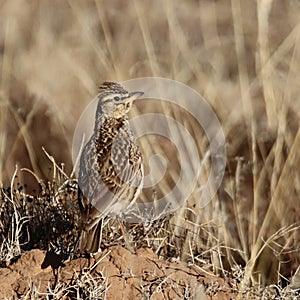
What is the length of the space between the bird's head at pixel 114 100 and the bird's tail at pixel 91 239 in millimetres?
1045

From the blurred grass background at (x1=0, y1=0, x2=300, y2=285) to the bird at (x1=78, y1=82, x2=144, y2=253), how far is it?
2.24 ft

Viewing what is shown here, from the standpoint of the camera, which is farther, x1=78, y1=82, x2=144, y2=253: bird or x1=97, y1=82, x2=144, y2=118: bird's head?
x1=97, y1=82, x2=144, y2=118: bird's head

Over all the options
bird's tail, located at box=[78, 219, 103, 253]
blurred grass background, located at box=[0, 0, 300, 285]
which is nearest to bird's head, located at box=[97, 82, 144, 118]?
blurred grass background, located at box=[0, 0, 300, 285]

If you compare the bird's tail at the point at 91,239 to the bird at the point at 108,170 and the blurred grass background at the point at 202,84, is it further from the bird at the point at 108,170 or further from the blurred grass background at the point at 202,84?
the blurred grass background at the point at 202,84

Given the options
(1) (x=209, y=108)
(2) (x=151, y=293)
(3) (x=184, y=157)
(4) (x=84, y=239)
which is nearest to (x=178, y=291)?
(2) (x=151, y=293)

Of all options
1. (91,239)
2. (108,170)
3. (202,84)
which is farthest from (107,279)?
(202,84)

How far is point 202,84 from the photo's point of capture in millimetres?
10242

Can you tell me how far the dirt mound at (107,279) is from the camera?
19.5ft

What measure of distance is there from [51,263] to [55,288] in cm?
27

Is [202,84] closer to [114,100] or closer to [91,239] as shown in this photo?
[114,100]

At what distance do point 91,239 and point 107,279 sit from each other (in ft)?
1.00

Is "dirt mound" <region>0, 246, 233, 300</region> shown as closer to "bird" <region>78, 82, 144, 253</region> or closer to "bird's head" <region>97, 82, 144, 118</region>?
"bird" <region>78, 82, 144, 253</region>

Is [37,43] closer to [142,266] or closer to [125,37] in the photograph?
[125,37]

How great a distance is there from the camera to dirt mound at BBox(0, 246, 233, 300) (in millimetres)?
5957
